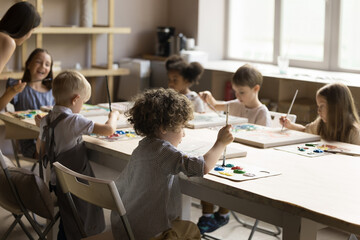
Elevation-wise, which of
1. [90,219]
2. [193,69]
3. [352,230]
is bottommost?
[90,219]

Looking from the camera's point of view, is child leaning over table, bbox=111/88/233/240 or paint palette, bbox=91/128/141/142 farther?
paint palette, bbox=91/128/141/142

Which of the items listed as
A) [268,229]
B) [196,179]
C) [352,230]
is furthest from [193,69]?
[352,230]

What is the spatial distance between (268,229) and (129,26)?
285 cm

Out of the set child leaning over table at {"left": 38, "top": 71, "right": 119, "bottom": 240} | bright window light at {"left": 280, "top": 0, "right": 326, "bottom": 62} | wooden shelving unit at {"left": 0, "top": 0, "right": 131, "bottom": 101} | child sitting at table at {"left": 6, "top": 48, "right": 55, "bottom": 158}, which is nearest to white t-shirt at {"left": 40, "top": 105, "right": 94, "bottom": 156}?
child leaning over table at {"left": 38, "top": 71, "right": 119, "bottom": 240}

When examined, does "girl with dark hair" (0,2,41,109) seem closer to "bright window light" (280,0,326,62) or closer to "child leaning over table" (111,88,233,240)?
"child leaning over table" (111,88,233,240)

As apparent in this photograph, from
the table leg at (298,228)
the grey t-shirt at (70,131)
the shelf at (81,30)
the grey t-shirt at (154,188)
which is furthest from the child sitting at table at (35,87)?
the table leg at (298,228)

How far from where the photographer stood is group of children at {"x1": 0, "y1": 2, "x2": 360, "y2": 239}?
2008 millimetres

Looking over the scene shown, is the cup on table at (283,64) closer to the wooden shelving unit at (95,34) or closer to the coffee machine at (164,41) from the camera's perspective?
the coffee machine at (164,41)

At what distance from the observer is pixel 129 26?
5598 mm

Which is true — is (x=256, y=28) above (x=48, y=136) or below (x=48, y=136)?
above

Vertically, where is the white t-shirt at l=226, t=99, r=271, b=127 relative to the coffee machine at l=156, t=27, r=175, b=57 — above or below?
below

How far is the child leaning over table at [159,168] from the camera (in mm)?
1993

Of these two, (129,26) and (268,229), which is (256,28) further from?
(268,229)

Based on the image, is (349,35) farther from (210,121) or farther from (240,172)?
(240,172)
